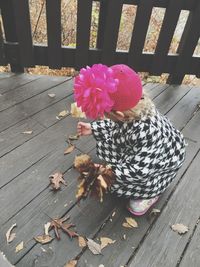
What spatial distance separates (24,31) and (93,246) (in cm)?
205

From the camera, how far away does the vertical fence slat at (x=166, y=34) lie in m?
2.66

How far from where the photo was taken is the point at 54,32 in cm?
274

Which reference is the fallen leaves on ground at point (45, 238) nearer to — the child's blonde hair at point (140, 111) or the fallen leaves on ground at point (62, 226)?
the fallen leaves on ground at point (62, 226)

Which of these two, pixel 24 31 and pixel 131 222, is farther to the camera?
pixel 24 31

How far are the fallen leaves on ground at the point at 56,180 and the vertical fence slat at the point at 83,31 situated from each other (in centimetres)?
138

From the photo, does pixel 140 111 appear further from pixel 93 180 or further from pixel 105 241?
pixel 105 241

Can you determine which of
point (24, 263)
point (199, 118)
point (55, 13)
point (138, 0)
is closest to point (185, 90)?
point (199, 118)

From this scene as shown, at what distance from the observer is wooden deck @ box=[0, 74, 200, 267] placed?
1588 mm

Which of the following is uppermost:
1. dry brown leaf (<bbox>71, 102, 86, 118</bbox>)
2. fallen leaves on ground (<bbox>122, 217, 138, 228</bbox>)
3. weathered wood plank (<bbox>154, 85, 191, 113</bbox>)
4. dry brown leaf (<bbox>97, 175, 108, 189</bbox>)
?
dry brown leaf (<bbox>97, 175, 108, 189</bbox>)

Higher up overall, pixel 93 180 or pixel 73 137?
pixel 93 180

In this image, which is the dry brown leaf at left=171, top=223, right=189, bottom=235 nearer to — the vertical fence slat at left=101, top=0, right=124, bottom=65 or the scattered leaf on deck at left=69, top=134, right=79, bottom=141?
the scattered leaf on deck at left=69, top=134, right=79, bottom=141

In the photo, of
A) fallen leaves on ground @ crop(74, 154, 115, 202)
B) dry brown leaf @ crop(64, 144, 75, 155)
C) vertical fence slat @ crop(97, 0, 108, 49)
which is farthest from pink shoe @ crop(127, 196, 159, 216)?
vertical fence slat @ crop(97, 0, 108, 49)

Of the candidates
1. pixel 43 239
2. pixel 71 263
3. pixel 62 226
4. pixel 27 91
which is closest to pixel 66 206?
pixel 62 226

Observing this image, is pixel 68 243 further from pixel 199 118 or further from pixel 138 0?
pixel 138 0
